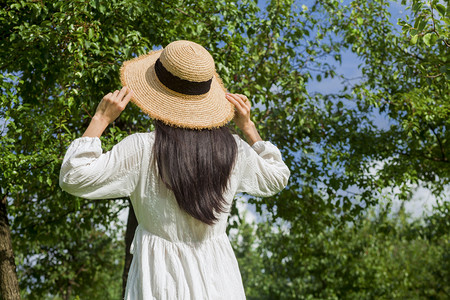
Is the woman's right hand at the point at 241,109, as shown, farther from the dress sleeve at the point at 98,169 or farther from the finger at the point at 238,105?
Answer: the dress sleeve at the point at 98,169

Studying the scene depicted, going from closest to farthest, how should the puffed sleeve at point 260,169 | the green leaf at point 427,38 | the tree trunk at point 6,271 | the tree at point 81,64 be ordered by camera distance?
the puffed sleeve at point 260,169 < the green leaf at point 427,38 < the tree at point 81,64 < the tree trunk at point 6,271

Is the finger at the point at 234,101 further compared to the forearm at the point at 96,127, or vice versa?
the finger at the point at 234,101

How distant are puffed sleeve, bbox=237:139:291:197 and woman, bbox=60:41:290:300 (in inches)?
0.7

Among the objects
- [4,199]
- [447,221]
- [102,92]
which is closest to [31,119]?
[102,92]

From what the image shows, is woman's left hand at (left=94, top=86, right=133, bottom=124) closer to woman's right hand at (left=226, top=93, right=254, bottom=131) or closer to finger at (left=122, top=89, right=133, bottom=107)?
finger at (left=122, top=89, right=133, bottom=107)

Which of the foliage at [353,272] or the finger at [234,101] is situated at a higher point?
the finger at [234,101]

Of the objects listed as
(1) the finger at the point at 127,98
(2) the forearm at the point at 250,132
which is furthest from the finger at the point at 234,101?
(1) the finger at the point at 127,98

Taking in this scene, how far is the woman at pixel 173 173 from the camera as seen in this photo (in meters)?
2.16

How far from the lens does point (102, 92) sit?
5.69m

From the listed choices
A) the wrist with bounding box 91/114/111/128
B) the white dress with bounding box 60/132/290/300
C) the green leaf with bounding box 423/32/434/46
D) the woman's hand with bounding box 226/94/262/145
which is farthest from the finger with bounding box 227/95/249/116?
the green leaf with bounding box 423/32/434/46

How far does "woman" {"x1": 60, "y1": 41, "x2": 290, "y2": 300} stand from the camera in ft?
7.09

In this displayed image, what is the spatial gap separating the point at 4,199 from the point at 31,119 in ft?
5.25

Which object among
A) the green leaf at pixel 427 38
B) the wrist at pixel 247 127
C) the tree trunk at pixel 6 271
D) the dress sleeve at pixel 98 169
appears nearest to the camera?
the dress sleeve at pixel 98 169

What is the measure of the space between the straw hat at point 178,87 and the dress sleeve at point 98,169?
0.20 metres
